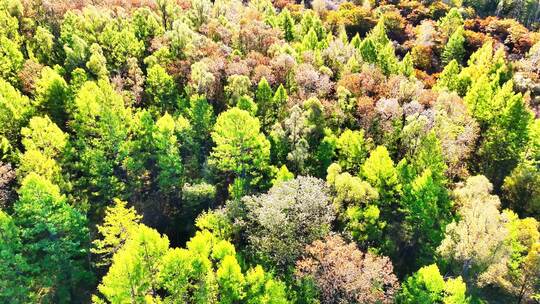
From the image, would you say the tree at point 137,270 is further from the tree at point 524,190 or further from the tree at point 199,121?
the tree at point 524,190

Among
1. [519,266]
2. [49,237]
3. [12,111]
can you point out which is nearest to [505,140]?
[519,266]

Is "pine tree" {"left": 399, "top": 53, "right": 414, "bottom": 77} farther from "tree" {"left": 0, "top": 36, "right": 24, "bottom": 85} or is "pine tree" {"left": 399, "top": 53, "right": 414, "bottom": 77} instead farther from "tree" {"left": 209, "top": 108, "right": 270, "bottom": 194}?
"tree" {"left": 0, "top": 36, "right": 24, "bottom": 85}

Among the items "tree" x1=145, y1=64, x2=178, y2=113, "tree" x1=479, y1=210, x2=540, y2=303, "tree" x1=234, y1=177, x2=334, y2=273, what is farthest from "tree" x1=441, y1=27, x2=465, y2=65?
"tree" x1=234, y1=177, x2=334, y2=273

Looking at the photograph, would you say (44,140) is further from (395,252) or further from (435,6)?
(435,6)

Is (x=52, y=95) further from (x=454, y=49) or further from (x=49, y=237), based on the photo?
(x=454, y=49)

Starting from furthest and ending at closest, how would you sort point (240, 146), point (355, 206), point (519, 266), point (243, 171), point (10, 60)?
1. point (10, 60)
2. point (243, 171)
3. point (240, 146)
4. point (519, 266)
5. point (355, 206)

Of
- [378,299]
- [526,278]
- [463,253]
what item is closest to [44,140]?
[378,299]

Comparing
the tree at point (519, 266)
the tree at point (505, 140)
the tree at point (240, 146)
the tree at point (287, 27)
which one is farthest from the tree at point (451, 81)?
the tree at point (240, 146)
